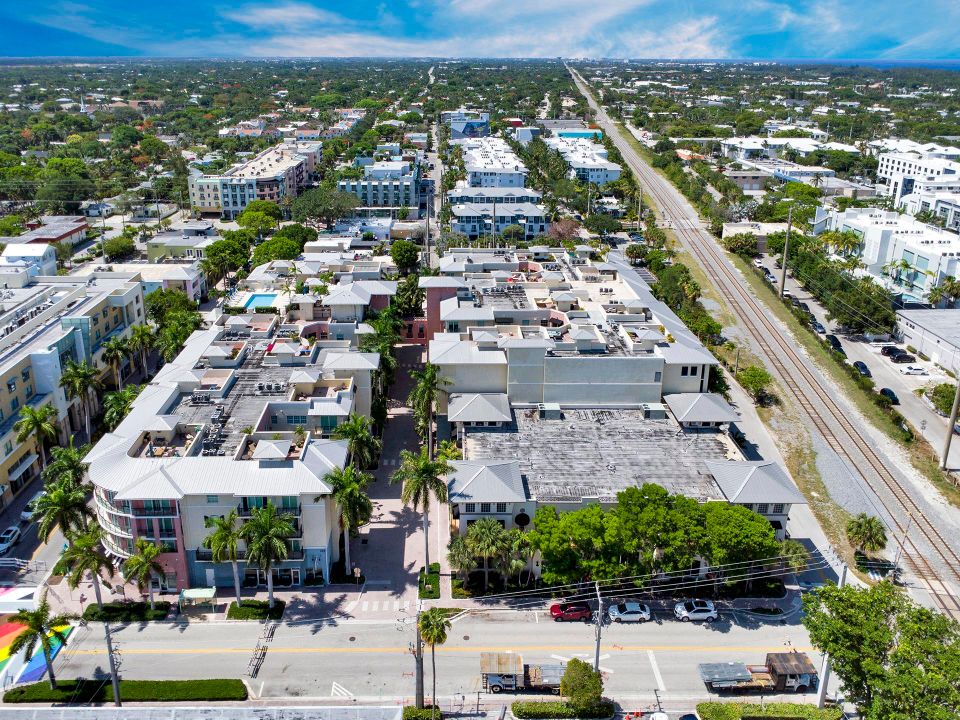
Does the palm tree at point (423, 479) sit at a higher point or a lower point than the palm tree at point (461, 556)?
higher

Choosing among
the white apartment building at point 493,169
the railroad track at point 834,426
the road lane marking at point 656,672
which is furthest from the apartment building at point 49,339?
the white apartment building at point 493,169

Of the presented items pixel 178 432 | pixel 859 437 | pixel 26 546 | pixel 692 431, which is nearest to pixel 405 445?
pixel 178 432

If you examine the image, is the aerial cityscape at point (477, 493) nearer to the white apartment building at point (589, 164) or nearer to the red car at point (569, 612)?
the red car at point (569, 612)

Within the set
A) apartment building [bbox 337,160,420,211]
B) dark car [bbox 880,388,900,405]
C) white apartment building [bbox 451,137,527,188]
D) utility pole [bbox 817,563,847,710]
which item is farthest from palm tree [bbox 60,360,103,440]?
white apartment building [bbox 451,137,527,188]

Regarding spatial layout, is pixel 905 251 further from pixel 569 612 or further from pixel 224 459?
pixel 224 459

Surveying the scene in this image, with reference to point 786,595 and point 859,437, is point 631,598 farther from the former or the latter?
point 859,437
